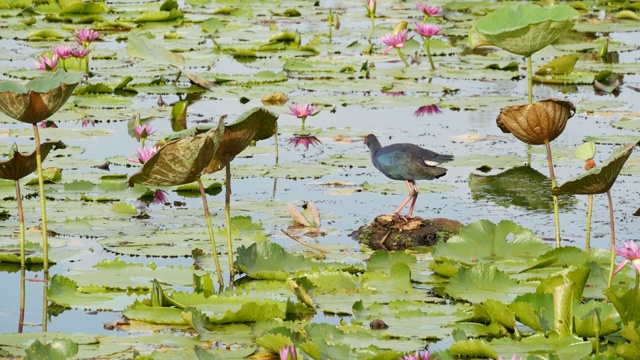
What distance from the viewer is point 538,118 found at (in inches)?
167

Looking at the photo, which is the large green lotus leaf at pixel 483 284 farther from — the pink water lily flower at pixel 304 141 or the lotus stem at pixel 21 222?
the pink water lily flower at pixel 304 141

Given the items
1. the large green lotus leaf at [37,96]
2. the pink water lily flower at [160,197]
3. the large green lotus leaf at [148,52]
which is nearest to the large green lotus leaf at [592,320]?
the large green lotus leaf at [37,96]

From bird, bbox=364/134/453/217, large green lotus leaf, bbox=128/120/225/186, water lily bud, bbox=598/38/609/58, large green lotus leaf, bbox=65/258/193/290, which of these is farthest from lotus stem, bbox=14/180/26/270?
water lily bud, bbox=598/38/609/58

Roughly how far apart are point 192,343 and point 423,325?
70 cm

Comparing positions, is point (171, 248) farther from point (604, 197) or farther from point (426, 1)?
point (426, 1)

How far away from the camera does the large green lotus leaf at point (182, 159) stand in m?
3.75

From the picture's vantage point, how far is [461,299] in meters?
3.88

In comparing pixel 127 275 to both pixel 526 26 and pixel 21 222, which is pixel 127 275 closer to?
pixel 21 222

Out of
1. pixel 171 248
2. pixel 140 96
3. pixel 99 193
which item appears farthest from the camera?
pixel 140 96

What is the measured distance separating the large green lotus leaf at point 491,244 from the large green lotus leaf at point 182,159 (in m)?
1.00

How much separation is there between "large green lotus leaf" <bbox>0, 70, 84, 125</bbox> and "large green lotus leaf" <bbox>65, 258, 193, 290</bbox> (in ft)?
1.86

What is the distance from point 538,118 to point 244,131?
1072mm

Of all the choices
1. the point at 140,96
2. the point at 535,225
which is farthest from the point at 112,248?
the point at 140,96

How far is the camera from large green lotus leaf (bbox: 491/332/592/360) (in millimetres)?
3199
